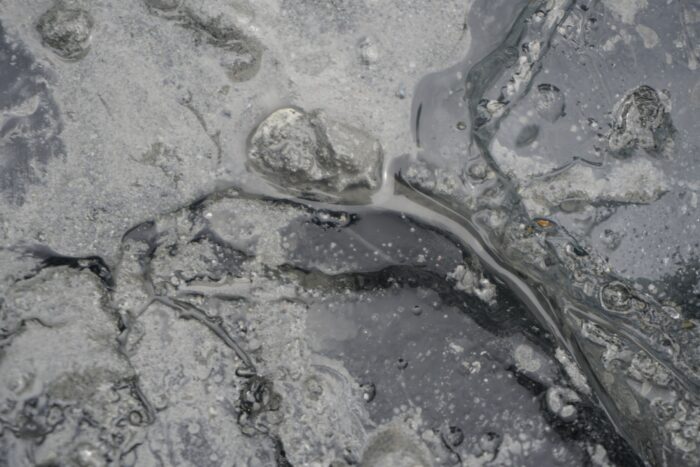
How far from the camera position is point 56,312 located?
7.06 ft

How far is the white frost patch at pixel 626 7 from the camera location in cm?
238

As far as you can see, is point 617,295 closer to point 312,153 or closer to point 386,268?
point 386,268

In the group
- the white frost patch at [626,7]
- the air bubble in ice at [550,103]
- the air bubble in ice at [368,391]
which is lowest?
the air bubble in ice at [368,391]

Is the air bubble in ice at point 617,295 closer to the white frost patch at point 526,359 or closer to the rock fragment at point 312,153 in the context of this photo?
the white frost patch at point 526,359

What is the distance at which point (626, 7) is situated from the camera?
2.38m

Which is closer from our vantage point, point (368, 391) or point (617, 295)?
point (368, 391)

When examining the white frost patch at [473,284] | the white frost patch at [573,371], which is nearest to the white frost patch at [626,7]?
the white frost patch at [473,284]

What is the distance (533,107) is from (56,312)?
1.76 meters

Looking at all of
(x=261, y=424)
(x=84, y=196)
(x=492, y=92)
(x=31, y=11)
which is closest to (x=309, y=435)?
(x=261, y=424)

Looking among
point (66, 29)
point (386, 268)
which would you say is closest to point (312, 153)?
point (386, 268)

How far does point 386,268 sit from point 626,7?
1.27m

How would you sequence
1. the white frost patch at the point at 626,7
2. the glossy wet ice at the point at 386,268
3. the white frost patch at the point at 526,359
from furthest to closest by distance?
the white frost patch at the point at 626,7 < the white frost patch at the point at 526,359 < the glossy wet ice at the point at 386,268

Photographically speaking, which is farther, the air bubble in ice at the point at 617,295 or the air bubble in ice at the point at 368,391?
the air bubble in ice at the point at 617,295

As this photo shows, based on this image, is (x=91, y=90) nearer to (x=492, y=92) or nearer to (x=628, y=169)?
(x=492, y=92)
